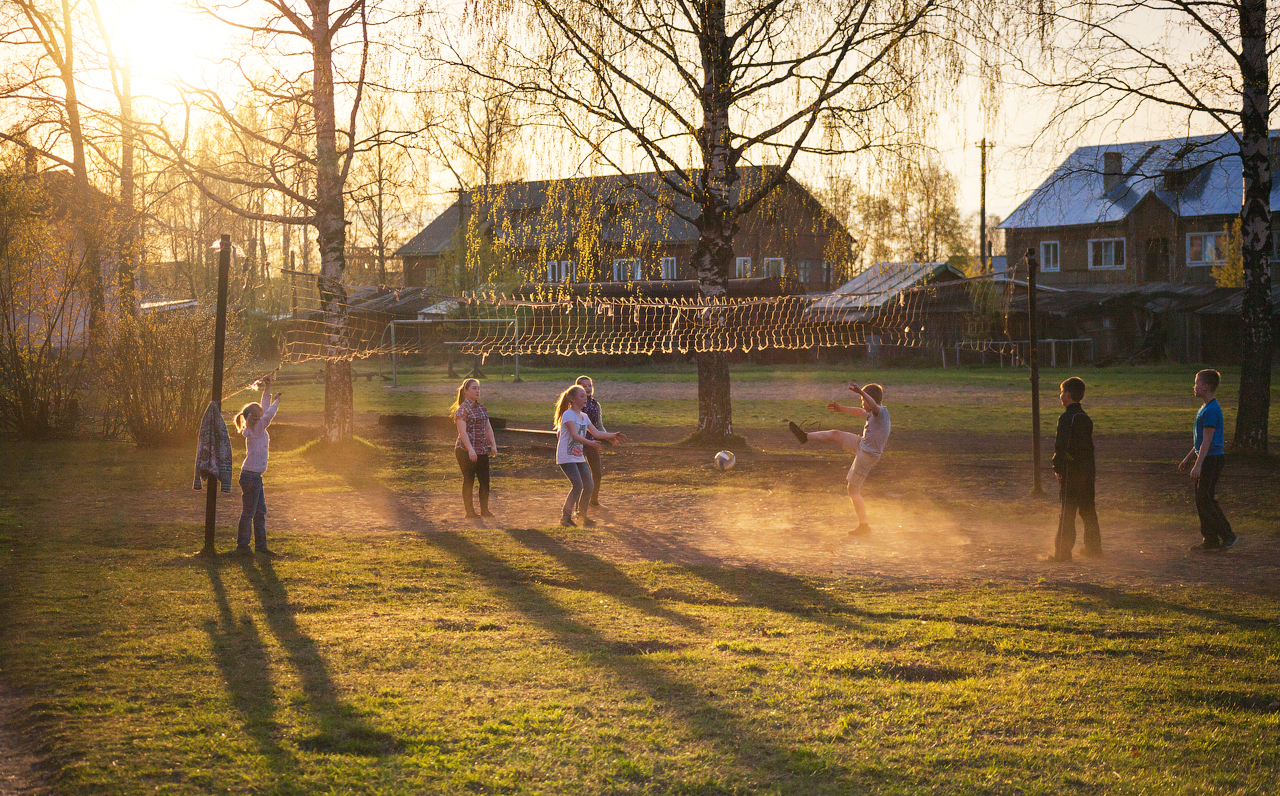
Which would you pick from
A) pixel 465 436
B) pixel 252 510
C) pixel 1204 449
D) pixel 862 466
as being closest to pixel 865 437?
pixel 862 466

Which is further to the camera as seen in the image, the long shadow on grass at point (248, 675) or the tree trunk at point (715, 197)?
the tree trunk at point (715, 197)

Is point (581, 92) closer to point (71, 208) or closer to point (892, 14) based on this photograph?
point (892, 14)

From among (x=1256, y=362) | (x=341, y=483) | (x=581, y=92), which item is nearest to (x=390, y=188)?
(x=581, y=92)

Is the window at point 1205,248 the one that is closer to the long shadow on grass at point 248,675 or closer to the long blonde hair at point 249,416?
the long blonde hair at point 249,416

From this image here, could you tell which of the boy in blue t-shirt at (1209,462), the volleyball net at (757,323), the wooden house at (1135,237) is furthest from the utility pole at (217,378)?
the wooden house at (1135,237)

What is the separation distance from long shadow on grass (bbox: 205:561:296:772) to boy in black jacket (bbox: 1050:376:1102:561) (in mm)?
6588

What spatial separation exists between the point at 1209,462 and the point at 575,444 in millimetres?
6111

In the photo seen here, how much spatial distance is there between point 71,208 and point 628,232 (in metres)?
13.8

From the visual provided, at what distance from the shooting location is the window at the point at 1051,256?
2047 inches

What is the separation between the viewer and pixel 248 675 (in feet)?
19.2

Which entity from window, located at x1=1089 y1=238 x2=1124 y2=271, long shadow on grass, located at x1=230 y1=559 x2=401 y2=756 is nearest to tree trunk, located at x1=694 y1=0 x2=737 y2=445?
long shadow on grass, located at x1=230 y1=559 x2=401 y2=756

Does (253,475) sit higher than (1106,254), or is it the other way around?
(1106,254)

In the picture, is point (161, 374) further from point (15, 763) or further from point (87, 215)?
point (15, 763)

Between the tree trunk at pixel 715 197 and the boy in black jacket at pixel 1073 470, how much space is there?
7.64m
